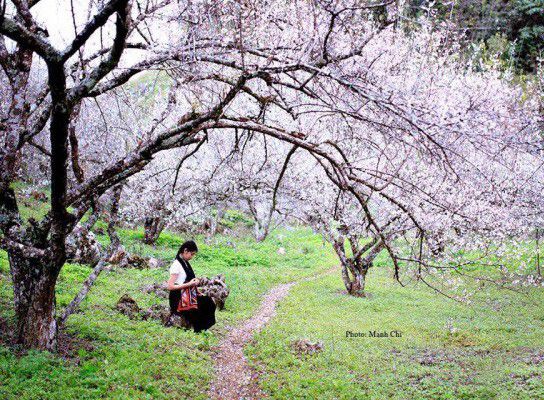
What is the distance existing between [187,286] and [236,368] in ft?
5.39

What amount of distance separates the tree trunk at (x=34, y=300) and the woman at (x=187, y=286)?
236 centimetres

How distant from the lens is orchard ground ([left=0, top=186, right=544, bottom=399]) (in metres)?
5.82

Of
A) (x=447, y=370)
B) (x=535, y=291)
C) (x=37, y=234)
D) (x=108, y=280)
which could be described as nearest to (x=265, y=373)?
(x=447, y=370)

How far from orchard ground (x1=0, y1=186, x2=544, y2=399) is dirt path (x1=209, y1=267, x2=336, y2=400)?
0.18 m

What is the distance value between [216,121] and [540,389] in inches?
253

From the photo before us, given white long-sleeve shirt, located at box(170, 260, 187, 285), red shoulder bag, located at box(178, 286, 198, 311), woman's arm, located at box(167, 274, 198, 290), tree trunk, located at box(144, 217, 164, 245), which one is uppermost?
tree trunk, located at box(144, 217, 164, 245)

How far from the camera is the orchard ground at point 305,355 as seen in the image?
5.82 m

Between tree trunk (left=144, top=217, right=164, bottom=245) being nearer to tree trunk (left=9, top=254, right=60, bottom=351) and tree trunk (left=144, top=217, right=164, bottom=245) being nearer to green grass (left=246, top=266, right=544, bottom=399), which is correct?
green grass (left=246, top=266, right=544, bottom=399)

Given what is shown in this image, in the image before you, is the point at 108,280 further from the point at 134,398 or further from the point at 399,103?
the point at 399,103

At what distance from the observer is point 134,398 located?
5.38 m

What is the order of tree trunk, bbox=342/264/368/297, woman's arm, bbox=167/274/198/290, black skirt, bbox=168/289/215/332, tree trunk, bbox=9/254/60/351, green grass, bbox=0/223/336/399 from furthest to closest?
1. tree trunk, bbox=342/264/368/297
2. black skirt, bbox=168/289/215/332
3. woman's arm, bbox=167/274/198/290
4. tree trunk, bbox=9/254/60/351
5. green grass, bbox=0/223/336/399

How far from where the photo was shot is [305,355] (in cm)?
817

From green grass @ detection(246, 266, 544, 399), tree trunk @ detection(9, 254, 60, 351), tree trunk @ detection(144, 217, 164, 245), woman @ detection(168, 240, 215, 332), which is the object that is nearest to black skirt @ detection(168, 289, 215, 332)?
woman @ detection(168, 240, 215, 332)

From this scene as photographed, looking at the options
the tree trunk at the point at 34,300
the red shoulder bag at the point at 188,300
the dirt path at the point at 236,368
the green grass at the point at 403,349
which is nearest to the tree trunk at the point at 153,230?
the green grass at the point at 403,349
